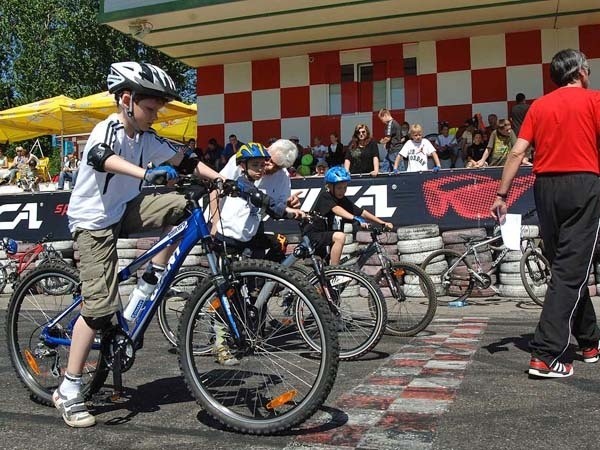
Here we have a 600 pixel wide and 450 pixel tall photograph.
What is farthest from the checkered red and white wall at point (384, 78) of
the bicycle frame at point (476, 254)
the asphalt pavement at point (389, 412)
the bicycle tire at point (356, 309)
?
the asphalt pavement at point (389, 412)

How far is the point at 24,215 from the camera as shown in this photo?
984 centimetres

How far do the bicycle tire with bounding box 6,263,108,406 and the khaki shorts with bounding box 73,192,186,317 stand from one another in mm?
349

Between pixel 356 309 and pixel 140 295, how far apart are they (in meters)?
1.77

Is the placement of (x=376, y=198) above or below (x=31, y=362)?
above

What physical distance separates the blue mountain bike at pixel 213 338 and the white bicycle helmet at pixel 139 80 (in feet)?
1.52

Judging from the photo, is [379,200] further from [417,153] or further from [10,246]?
[10,246]

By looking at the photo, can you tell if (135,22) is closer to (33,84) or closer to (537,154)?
(537,154)

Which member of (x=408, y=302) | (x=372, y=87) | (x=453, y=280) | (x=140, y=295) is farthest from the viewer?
(x=372, y=87)

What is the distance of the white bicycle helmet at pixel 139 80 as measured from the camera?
2.89 m

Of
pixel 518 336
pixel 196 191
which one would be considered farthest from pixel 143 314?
pixel 518 336

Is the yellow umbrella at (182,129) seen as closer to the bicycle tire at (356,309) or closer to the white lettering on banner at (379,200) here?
the white lettering on banner at (379,200)

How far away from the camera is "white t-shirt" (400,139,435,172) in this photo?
9266 millimetres

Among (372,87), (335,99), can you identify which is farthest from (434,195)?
(335,99)

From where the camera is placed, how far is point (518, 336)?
492 cm
